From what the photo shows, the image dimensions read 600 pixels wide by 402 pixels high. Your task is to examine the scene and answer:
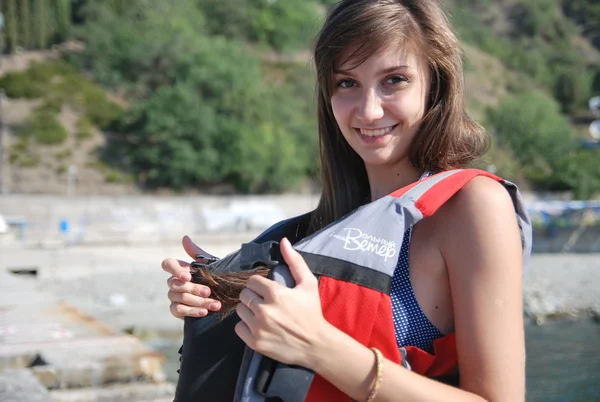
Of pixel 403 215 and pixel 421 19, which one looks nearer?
pixel 403 215

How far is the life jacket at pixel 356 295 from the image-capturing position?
1179 mm

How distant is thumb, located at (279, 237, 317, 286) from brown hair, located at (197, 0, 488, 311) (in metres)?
0.19

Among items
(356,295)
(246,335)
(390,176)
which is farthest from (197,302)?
(390,176)

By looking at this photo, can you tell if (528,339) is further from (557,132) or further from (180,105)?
(557,132)

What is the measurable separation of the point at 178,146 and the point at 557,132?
32.4m

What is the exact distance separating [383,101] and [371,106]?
0.03m

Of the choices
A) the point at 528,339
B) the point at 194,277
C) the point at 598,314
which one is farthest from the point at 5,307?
the point at 598,314

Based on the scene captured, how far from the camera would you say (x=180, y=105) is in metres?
40.4

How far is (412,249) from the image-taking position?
51.1 inches

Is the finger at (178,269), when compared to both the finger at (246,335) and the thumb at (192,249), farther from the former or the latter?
the finger at (246,335)

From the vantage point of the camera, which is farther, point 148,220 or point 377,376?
point 148,220

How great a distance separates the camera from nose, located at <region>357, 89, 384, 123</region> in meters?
1.42

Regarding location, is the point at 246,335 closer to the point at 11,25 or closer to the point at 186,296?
the point at 186,296

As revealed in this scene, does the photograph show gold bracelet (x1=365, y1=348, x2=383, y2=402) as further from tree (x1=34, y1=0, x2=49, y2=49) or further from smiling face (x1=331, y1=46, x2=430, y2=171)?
tree (x1=34, y1=0, x2=49, y2=49)
